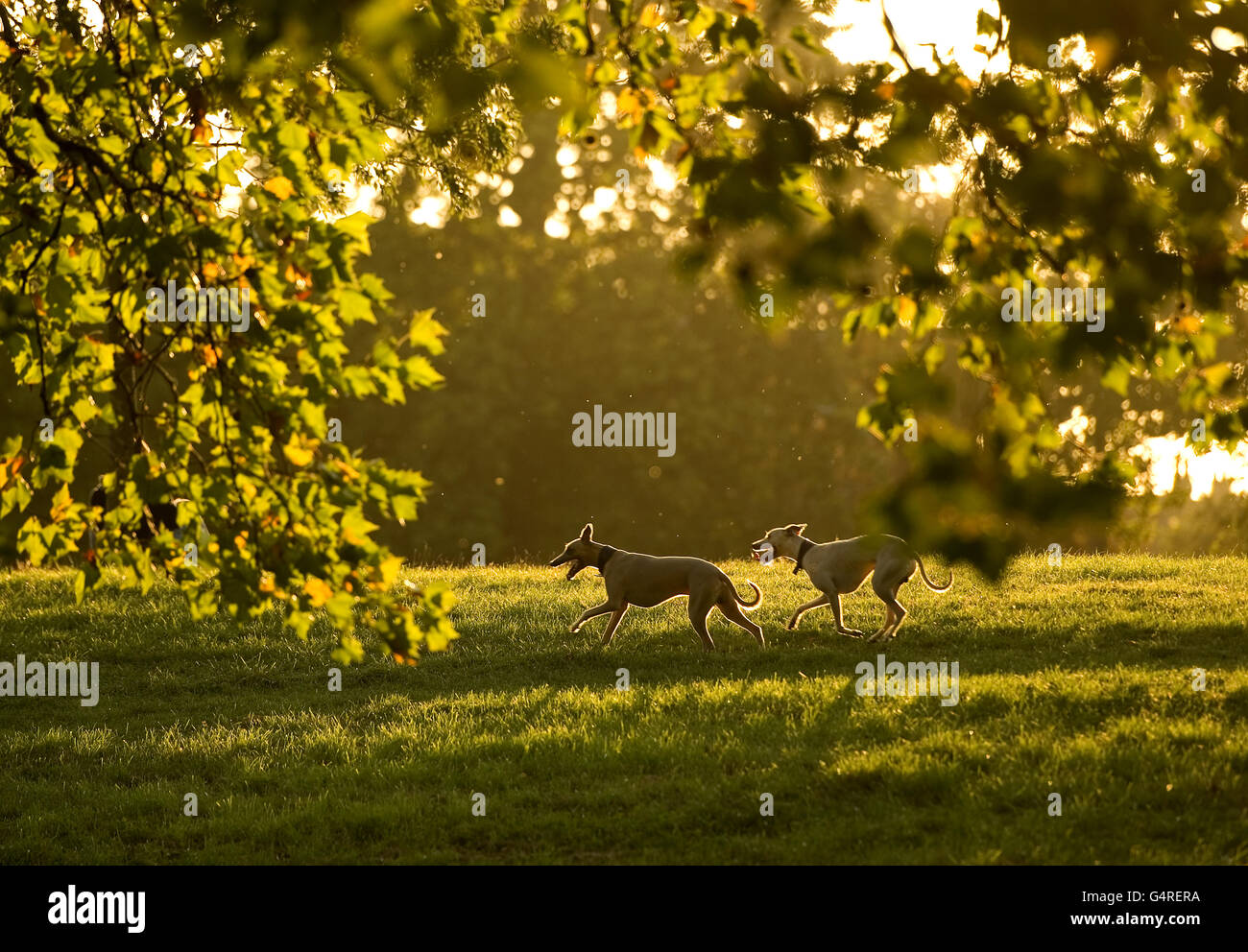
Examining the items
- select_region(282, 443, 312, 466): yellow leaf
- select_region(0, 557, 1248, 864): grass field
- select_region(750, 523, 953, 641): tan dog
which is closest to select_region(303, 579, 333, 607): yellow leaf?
select_region(282, 443, 312, 466): yellow leaf

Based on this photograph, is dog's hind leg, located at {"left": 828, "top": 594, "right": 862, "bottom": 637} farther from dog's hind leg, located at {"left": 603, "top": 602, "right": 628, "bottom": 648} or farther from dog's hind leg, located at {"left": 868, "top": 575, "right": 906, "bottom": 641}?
dog's hind leg, located at {"left": 603, "top": 602, "right": 628, "bottom": 648}

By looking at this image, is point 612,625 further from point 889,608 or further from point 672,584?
point 889,608

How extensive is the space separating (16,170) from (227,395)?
222 cm

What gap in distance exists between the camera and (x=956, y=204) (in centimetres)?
641

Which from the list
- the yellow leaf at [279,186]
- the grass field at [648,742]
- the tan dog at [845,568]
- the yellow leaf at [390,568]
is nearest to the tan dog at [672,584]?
the grass field at [648,742]

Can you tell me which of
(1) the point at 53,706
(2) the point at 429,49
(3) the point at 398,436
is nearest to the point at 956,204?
(2) the point at 429,49

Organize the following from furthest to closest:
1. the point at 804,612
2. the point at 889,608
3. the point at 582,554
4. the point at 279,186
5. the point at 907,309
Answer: the point at 804,612, the point at 582,554, the point at 889,608, the point at 279,186, the point at 907,309

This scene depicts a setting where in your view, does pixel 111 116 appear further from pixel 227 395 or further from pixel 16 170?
pixel 227 395

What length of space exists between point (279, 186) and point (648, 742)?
536cm

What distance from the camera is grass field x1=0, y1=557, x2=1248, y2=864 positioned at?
8477 millimetres

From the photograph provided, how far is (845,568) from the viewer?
48.4ft

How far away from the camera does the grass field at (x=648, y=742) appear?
334 inches

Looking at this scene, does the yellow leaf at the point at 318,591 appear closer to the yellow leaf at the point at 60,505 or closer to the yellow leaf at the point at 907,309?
the yellow leaf at the point at 60,505

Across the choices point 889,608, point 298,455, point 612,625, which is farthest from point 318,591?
point 889,608
